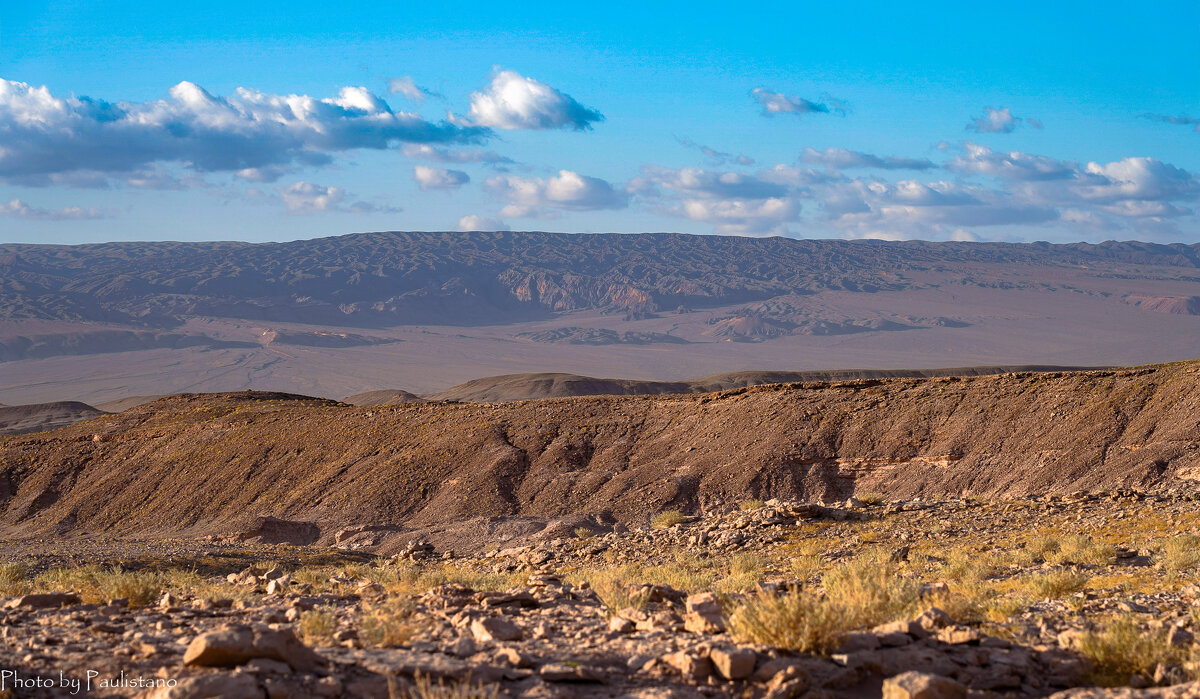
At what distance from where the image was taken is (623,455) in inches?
1366

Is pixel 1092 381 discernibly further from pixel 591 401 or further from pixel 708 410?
pixel 591 401

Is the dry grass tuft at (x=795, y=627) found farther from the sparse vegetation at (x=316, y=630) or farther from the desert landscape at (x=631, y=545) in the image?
the sparse vegetation at (x=316, y=630)

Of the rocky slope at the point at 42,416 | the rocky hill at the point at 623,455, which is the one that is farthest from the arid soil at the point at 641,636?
the rocky slope at the point at 42,416

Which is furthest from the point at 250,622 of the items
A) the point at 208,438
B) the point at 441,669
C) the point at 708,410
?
the point at 208,438

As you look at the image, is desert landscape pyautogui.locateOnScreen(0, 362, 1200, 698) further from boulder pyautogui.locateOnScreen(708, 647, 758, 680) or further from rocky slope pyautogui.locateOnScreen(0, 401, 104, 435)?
rocky slope pyautogui.locateOnScreen(0, 401, 104, 435)

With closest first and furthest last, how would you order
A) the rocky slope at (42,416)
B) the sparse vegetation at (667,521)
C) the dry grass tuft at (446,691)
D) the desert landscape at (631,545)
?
the dry grass tuft at (446,691) → the desert landscape at (631,545) → the sparse vegetation at (667,521) → the rocky slope at (42,416)

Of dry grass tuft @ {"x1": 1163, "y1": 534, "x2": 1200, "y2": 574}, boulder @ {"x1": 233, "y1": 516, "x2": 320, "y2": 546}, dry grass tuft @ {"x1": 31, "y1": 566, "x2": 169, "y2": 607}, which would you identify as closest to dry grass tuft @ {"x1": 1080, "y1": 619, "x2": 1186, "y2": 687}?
dry grass tuft @ {"x1": 1163, "y1": 534, "x2": 1200, "y2": 574}

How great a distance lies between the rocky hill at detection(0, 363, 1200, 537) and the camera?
28172 millimetres

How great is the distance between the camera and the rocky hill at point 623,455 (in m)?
28.2

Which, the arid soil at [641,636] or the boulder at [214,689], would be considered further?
the arid soil at [641,636]

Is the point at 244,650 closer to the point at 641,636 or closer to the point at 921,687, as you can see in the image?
the point at 641,636

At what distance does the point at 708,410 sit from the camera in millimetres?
36844

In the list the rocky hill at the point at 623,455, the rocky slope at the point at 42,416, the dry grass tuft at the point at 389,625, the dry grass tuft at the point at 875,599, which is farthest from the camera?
the rocky slope at the point at 42,416

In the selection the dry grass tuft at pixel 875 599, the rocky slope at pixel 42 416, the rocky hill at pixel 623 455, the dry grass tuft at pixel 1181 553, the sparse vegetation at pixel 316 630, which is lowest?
the rocky slope at pixel 42 416
